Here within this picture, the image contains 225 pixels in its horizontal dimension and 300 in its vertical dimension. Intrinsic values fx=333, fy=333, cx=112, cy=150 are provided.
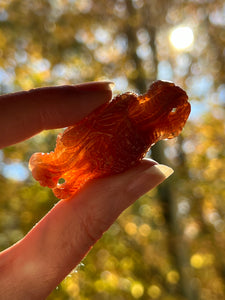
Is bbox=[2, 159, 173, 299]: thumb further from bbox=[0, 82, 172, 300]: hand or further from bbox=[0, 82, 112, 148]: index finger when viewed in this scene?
bbox=[0, 82, 112, 148]: index finger

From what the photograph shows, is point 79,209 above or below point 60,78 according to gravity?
below

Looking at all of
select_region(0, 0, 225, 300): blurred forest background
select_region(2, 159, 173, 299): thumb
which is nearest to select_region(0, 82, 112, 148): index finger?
select_region(2, 159, 173, 299): thumb

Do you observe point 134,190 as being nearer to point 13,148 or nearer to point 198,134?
point 13,148

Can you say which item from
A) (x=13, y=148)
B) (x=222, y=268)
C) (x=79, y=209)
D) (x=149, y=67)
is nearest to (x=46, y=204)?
(x=13, y=148)

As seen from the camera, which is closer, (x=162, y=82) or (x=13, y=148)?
(x=162, y=82)

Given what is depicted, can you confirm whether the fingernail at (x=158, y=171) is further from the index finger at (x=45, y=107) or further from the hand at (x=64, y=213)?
the index finger at (x=45, y=107)
